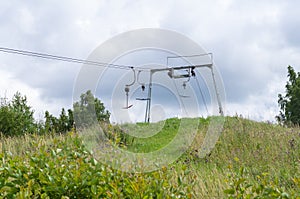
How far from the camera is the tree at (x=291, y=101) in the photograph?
633 inches

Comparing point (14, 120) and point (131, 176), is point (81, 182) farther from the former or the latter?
point (14, 120)

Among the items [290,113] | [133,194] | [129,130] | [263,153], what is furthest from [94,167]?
[290,113]

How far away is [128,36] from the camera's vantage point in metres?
3.94

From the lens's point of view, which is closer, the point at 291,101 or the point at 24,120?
the point at 24,120

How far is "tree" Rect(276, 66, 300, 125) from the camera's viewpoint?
16078 millimetres

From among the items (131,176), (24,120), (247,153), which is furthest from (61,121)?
(131,176)

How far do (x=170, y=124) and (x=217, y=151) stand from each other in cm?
353

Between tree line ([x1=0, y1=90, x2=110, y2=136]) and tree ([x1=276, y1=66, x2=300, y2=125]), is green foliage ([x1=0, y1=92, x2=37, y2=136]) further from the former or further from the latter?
tree ([x1=276, y1=66, x2=300, y2=125])

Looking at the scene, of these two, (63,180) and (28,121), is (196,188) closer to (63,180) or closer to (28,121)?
(63,180)

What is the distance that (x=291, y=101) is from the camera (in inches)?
648

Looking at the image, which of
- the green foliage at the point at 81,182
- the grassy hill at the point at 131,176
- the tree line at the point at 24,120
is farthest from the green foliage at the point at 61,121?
the green foliage at the point at 81,182

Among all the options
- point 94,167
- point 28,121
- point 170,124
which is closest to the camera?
point 94,167

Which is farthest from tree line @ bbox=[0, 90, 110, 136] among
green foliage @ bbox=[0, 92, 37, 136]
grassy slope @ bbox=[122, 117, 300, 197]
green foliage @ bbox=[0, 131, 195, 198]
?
green foliage @ bbox=[0, 131, 195, 198]

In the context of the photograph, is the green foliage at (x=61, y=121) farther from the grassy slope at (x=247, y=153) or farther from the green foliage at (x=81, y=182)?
the green foliage at (x=81, y=182)
